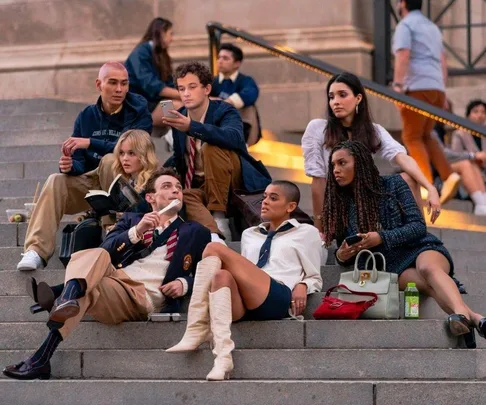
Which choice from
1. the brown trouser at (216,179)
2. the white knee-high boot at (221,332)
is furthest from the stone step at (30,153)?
the white knee-high boot at (221,332)

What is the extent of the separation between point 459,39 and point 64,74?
432cm

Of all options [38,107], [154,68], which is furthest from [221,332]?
[38,107]

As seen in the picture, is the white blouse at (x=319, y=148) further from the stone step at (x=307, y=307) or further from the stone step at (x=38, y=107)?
the stone step at (x=38, y=107)

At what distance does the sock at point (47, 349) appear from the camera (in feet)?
36.1

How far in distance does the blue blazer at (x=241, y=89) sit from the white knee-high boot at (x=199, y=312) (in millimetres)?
4853

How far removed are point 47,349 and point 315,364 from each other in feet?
5.43

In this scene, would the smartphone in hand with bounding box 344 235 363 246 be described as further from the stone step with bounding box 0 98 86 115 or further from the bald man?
the stone step with bounding box 0 98 86 115

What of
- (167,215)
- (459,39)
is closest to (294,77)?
(459,39)

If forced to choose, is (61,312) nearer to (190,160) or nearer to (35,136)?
(190,160)

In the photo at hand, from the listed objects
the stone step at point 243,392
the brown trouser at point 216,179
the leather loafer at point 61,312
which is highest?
the brown trouser at point 216,179

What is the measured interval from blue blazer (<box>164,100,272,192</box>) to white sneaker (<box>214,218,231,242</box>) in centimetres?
29

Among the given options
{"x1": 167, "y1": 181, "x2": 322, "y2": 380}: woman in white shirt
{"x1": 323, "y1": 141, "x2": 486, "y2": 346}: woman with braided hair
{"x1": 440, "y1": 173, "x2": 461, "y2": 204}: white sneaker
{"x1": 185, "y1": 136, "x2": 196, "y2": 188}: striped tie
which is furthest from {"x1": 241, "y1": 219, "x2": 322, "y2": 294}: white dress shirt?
{"x1": 440, "y1": 173, "x2": 461, "y2": 204}: white sneaker

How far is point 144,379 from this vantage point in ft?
35.9

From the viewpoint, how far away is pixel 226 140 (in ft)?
42.0
